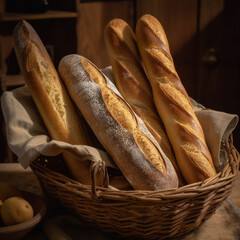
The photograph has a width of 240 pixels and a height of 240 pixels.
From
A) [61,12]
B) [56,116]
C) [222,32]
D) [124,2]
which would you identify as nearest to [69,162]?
[56,116]

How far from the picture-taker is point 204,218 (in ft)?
3.21

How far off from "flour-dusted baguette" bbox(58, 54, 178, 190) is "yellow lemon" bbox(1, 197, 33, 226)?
25 cm

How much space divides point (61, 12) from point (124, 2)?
416mm

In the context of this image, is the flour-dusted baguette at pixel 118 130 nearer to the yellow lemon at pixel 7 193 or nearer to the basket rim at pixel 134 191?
the basket rim at pixel 134 191

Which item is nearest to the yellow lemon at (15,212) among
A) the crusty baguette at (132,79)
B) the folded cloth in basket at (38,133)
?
the folded cloth in basket at (38,133)

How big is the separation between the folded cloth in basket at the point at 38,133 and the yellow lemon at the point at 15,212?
0.37 feet

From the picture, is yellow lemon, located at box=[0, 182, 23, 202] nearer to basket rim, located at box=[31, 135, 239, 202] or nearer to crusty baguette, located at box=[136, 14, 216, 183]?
basket rim, located at box=[31, 135, 239, 202]

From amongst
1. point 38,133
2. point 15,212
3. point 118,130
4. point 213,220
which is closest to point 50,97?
point 38,133

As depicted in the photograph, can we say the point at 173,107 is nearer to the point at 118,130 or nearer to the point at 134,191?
the point at 118,130

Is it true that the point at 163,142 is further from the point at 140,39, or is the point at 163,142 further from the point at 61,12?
the point at 61,12

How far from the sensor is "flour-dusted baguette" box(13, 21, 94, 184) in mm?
1009

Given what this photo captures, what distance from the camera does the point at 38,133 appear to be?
106 cm

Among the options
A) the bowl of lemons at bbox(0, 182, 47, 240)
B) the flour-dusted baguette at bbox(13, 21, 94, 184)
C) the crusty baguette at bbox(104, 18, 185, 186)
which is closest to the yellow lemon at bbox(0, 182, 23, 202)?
the bowl of lemons at bbox(0, 182, 47, 240)

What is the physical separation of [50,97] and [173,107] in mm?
356
